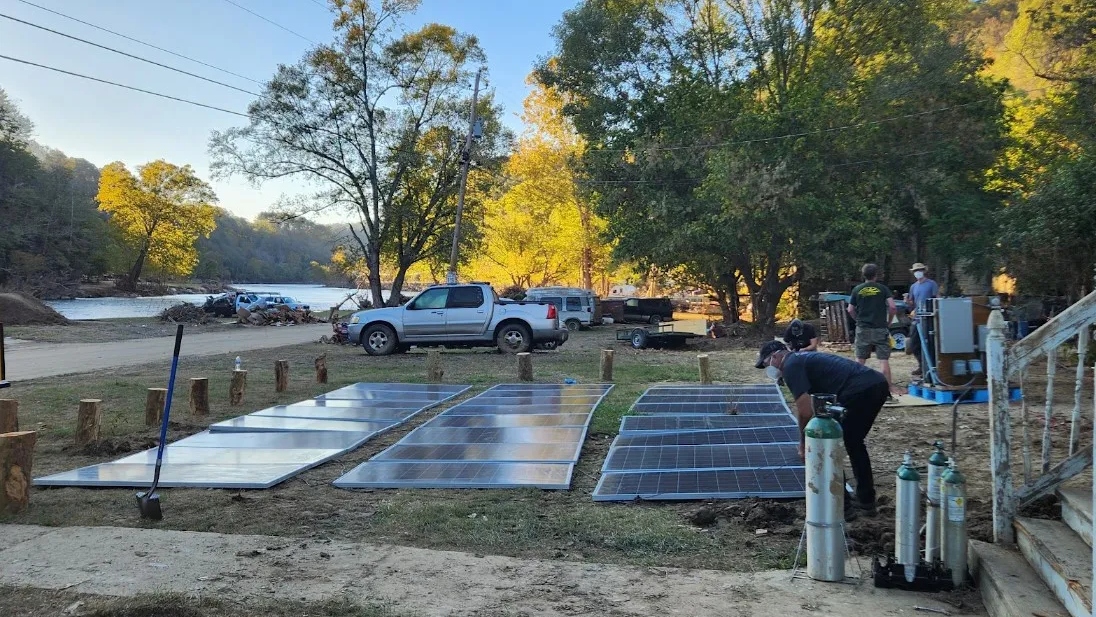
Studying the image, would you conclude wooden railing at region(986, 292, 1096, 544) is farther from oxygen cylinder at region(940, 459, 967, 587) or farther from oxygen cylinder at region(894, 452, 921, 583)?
oxygen cylinder at region(894, 452, 921, 583)

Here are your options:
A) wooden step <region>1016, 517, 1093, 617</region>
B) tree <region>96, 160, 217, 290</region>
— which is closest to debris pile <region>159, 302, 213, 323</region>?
wooden step <region>1016, 517, 1093, 617</region>

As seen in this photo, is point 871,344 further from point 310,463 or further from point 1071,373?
A: point 310,463

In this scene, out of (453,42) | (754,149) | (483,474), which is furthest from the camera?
(453,42)

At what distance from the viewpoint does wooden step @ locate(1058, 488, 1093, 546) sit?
12.5 feet

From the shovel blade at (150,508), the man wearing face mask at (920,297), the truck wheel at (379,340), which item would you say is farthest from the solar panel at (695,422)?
the truck wheel at (379,340)

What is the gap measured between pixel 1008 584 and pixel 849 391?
1.73 m

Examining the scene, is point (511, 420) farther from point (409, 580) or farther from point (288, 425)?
point (409, 580)

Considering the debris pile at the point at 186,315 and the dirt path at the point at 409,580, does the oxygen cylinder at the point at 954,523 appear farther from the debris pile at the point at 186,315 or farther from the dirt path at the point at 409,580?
the debris pile at the point at 186,315

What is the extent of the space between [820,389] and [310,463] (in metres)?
4.68

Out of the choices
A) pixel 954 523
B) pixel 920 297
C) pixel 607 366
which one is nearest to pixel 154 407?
pixel 607 366

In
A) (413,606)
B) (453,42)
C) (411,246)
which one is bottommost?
(413,606)

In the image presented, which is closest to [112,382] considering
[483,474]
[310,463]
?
[310,463]

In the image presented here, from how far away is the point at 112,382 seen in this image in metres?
13.4

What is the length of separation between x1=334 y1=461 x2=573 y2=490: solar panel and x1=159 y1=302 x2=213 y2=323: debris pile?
3504 centimetres
